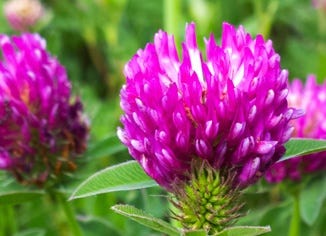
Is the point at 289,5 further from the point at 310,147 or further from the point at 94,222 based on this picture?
the point at 310,147

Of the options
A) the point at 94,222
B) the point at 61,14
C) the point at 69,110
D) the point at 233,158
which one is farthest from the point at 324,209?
the point at 61,14

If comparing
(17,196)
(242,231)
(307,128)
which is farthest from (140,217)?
(307,128)

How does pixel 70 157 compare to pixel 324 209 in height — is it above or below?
above

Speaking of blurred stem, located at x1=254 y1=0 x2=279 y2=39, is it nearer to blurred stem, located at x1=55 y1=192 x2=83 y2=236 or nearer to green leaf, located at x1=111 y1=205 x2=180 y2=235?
blurred stem, located at x1=55 y1=192 x2=83 y2=236

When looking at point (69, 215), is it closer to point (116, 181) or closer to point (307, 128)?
point (116, 181)

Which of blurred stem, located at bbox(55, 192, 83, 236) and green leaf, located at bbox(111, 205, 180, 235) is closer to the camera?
green leaf, located at bbox(111, 205, 180, 235)

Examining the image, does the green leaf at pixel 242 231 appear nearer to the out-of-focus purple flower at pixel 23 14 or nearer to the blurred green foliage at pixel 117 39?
the blurred green foliage at pixel 117 39

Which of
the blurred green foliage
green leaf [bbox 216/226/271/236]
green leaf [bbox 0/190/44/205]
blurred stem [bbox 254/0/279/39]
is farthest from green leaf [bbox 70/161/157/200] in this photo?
blurred stem [bbox 254/0/279/39]
